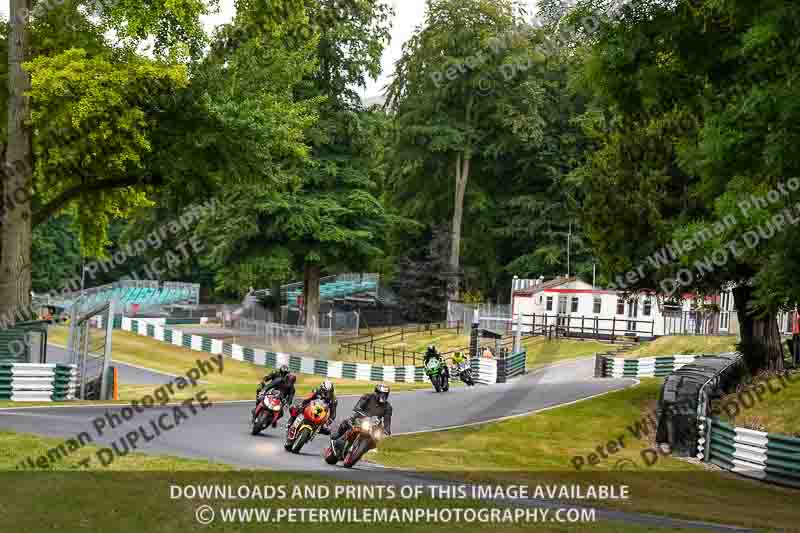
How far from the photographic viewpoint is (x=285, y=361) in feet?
155

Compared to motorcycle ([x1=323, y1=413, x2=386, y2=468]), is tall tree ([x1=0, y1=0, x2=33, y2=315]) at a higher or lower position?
higher

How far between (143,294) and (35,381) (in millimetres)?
56567

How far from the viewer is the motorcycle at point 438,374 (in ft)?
101

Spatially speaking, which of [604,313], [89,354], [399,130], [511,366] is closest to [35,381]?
[89,354]

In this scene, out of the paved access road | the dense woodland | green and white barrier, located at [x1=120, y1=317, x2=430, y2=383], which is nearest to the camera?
the paved access road

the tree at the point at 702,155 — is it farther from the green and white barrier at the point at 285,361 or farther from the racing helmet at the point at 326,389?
the green and white barrier at the point at 285,361

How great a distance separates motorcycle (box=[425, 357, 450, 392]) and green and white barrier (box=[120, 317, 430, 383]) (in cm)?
863

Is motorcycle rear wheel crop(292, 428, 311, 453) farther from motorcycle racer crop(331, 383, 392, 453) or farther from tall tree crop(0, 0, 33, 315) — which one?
tall tree crop(0, 0, 33, 315)

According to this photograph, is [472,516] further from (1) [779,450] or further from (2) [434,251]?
(2) [434,251]

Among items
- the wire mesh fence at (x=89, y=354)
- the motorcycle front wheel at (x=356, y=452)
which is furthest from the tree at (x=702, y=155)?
the wire mesh fence at (x=89, y=354)

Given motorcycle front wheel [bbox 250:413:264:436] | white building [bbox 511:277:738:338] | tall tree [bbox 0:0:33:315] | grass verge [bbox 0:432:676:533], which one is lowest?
motorcycle front wheel [bbox 250:413:264:436]

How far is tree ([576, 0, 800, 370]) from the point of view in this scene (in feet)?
51.2

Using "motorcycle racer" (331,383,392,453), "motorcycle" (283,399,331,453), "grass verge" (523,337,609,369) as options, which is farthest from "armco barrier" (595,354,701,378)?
"motorcycle racer" (331,383,392,453)

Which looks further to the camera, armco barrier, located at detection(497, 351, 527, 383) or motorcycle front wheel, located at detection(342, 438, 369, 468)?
armco barrier, located at detection(497, 351, 527, 383)
